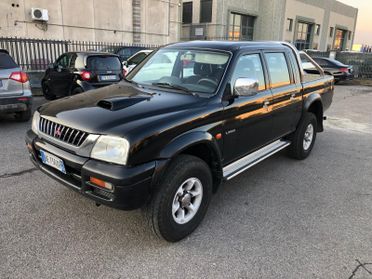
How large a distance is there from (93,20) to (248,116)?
17300 mm

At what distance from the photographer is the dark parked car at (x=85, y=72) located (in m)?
8.42

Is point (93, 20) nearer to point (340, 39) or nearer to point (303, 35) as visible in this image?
point (303, 35)

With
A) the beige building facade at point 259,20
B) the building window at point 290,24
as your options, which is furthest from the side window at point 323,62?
the building window at point 290,24

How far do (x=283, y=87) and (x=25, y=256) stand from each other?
12.1ft

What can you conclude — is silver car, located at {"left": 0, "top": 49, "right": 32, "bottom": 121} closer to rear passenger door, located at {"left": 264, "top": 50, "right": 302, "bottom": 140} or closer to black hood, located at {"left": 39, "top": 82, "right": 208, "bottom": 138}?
black hood, located at {"left": 39, "top": 82, "right": 208, "bottom": 138}

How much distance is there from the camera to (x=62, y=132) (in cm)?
285

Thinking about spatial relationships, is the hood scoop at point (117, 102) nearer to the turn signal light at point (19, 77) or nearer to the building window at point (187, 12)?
the turn signal light at point (19, 77)

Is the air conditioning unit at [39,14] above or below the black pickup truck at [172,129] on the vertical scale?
above

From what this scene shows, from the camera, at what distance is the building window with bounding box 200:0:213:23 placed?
3142 cm

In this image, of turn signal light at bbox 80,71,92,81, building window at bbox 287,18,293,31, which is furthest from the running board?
building window at bbox 287,18,293,31

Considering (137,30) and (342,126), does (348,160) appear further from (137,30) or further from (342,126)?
(137,30)

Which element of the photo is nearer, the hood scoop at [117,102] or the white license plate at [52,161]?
the white license plate at [52,161]

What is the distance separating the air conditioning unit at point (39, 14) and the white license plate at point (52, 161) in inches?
600

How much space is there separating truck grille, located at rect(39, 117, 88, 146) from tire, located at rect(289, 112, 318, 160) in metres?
3.55
